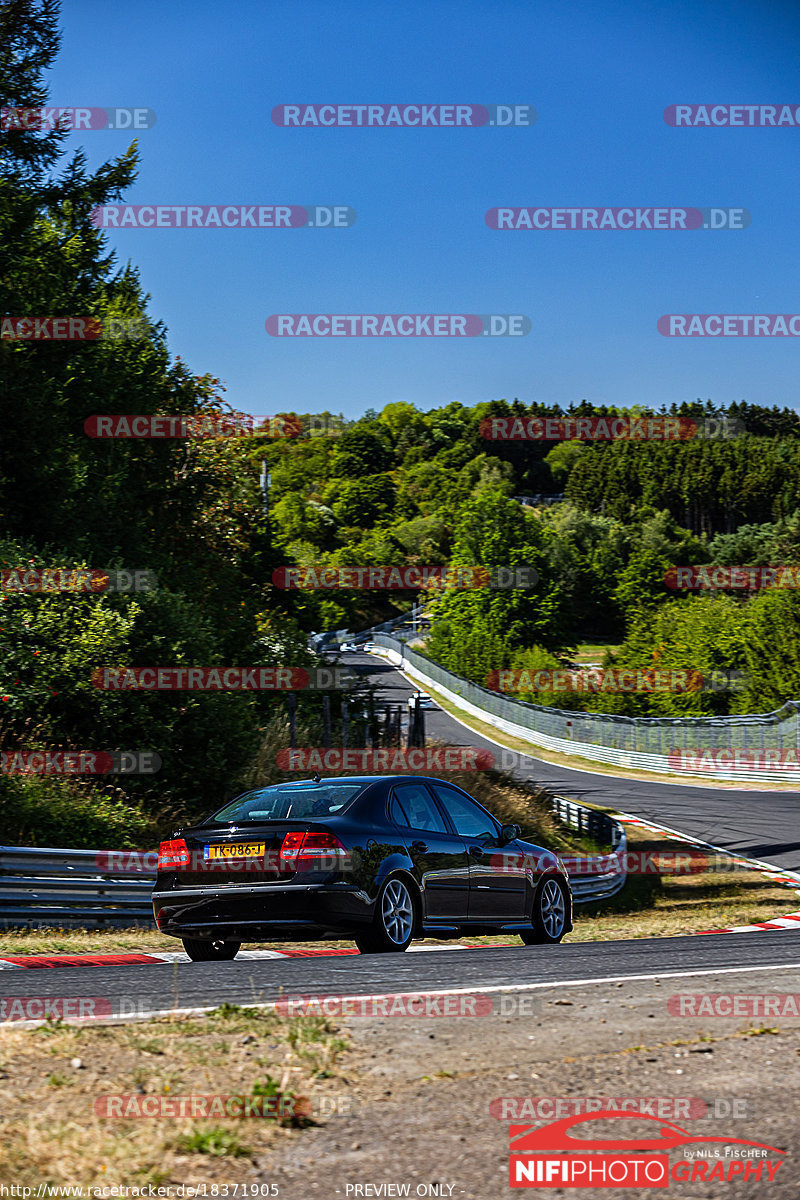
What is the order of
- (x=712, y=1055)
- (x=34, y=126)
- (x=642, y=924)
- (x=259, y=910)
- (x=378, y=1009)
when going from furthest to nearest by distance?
1. (x=34, y=126)
2. (x=642, y=924)
3. (x=259, y=910)
4. (x=378, y=1009)
5. (x=712, y=1055)

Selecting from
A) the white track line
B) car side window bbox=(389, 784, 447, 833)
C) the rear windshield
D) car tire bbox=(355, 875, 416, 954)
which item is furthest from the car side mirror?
the white track line

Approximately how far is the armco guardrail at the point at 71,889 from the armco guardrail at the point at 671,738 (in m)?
31.1

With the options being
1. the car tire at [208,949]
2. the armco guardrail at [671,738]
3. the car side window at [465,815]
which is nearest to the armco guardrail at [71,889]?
the car tire at [208,949]

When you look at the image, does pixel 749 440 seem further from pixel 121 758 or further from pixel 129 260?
pixel 121 758

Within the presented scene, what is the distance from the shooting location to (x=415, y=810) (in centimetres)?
970

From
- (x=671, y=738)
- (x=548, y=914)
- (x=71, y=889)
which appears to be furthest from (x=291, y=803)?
(x=671, y=738)

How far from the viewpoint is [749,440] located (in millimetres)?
183625

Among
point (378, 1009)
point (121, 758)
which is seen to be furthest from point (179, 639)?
point (378, 1009)

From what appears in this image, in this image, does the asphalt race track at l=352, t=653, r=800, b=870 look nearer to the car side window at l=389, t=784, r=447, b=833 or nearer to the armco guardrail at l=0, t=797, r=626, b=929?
the armco guardrail at l=0, t=797, r=626, b=929

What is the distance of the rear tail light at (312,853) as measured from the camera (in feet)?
27.9

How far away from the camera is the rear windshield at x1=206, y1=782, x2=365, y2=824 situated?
9.05m

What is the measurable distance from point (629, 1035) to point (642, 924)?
399 inches

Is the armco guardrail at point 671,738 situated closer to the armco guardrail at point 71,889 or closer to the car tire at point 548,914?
the car tire at point 548,914

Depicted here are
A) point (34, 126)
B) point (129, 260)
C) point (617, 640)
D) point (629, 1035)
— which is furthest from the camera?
point (617, 640)
